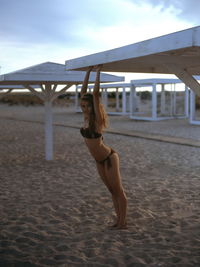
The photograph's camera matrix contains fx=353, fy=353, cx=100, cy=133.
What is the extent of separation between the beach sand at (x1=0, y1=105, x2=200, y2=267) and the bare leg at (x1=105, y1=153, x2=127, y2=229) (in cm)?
15

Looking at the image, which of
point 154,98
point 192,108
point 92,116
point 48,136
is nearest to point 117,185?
point 92,116

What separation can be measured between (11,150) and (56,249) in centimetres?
710

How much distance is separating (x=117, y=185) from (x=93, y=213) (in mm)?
1027

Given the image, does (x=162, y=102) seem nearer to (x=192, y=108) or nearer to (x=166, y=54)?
(x=192, y=108)

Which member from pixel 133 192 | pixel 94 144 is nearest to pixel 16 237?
pixel 94 144

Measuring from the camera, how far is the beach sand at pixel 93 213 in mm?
3615

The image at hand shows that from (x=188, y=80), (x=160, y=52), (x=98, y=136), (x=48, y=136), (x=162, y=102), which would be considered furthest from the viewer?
(x=162, y=102)

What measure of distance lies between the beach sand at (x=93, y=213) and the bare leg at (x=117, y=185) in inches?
6.0

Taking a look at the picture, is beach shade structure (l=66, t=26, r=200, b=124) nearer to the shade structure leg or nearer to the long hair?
the long hair

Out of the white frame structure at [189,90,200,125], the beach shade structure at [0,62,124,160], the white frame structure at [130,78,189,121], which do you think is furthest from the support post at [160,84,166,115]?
the beach shade structure at [0,62,124,160]

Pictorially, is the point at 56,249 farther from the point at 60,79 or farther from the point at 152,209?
the point at 60,79

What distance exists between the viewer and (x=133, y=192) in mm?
6082

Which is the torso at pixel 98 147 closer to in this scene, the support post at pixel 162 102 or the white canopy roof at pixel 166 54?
the white canopy roof at pixel 166 54

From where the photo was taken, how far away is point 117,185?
4.14 meters
